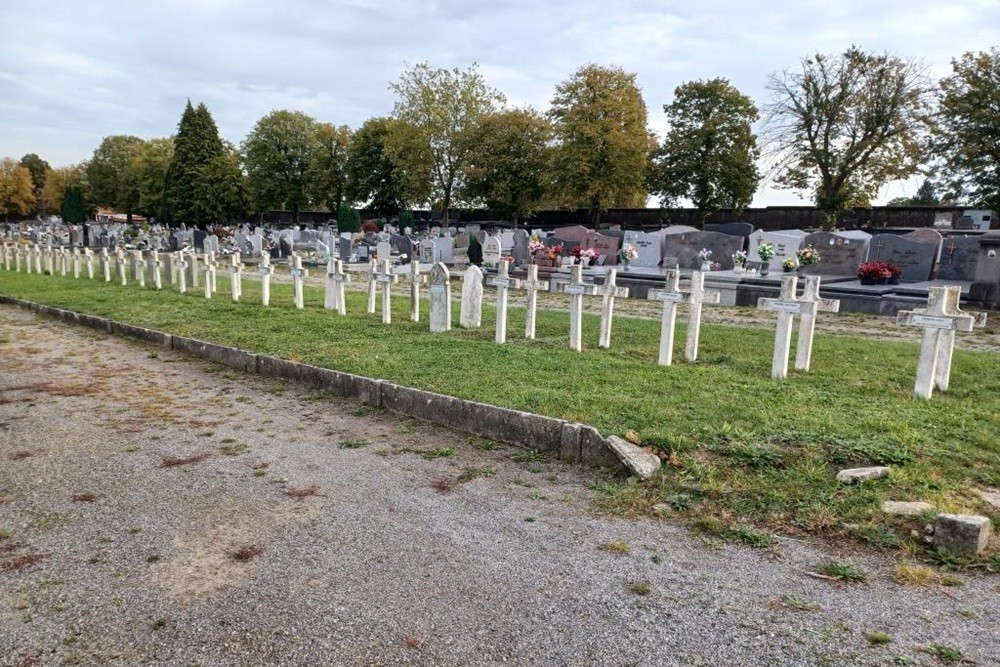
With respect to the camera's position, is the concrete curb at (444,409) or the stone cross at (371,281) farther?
the stone cross at (371,281)

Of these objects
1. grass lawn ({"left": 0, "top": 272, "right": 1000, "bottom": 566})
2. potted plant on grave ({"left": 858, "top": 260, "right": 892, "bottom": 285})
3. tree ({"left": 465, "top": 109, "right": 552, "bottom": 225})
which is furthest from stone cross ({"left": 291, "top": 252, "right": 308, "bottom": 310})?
tree ({"left": 465, "top": 109, "right": 552, "bottom": 225})

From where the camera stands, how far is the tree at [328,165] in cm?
6019

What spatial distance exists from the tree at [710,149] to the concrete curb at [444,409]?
36864 millimetres

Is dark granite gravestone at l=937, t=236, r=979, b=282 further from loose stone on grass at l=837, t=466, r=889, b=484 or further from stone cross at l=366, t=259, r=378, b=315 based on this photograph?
loose stone on grass at l=837, t=466, r=889, b=484

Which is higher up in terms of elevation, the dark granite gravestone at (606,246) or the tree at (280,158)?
the tree at (280,158)

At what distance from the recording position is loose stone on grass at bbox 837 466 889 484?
4180 mm

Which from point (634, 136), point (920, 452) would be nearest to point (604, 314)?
point (920, 452)

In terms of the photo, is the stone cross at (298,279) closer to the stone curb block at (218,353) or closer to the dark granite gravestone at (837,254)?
the stone curb block at (218,353)

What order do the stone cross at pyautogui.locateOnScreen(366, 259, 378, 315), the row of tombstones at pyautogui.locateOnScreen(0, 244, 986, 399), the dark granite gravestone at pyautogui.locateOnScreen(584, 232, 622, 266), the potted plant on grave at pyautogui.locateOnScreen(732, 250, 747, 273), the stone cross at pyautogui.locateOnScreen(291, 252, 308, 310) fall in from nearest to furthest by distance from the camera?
the row of tombstones at pyautogui.locateOnScreen(0, 244, 986, 399), the stone cross at pyautogui.locateOnScreen(366, 259, 378, 315), the stone cross at pyautogui.locateOnScreen(291, 252, 308, 310), the potted plant on grave at pyautogui.locateOnScreen(732, 250, 747, 273), the dark granite gravestone at pyautogui.locateOnScreen(584, 232, 622, 266)

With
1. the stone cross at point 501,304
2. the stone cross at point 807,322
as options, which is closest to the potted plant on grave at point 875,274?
the stone cross at point 807,322

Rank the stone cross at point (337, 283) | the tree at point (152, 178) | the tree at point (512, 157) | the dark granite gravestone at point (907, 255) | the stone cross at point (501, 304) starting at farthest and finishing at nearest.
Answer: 1. the tree at point (152, 178)
2. the tree at point (512, 157)
3. the dark granite gravestone at point (907, 255)
4. the stone cross at point (337, 283)
5. the stone cross at point (501, 304)

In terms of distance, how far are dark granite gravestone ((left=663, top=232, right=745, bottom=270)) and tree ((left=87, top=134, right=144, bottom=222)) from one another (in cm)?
8010

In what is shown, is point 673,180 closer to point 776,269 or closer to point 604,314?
point 776,269

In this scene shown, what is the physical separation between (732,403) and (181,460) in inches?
181
